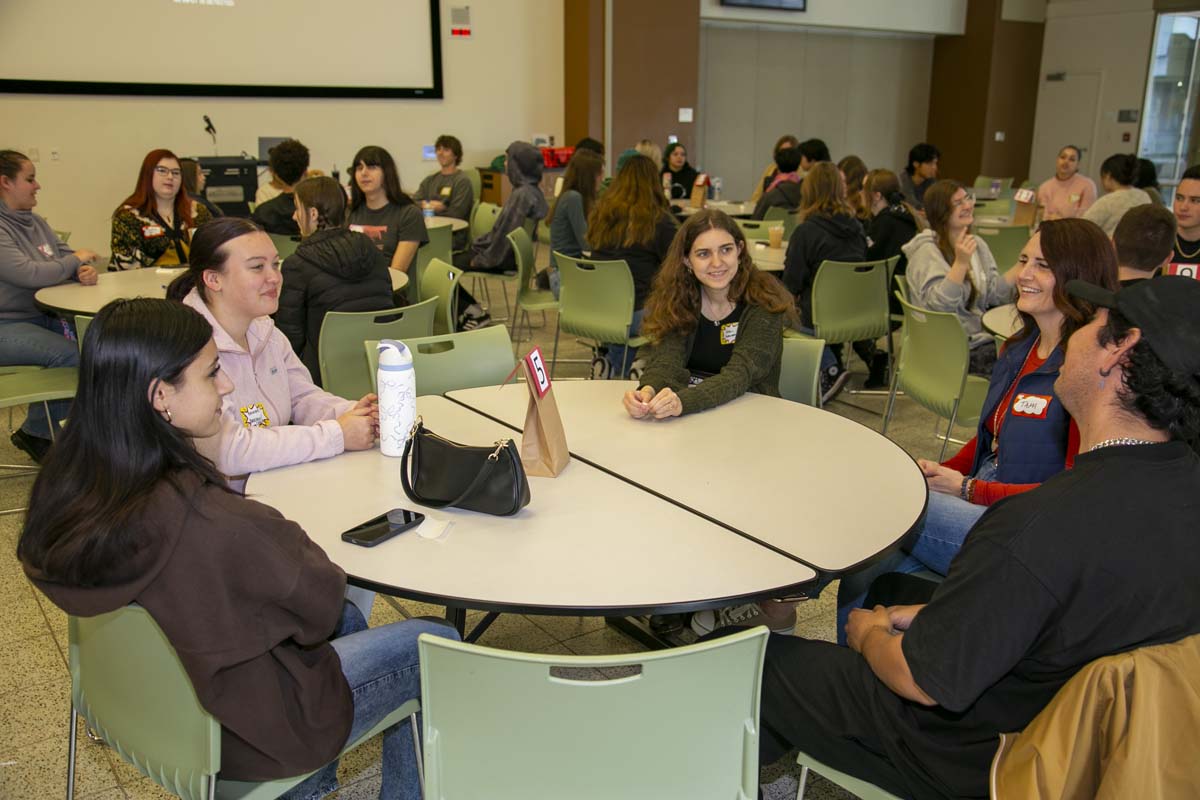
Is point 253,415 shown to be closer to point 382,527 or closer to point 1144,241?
point 382,527

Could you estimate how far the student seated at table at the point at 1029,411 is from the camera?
221 centimetres

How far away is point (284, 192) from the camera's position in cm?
562

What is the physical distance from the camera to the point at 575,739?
1244 millimetres

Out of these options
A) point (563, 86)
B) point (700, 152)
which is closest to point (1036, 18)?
point (700, 152)

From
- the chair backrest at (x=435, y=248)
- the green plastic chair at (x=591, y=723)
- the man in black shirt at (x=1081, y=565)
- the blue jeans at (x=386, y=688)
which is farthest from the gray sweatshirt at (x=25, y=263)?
the man in black shirt at (x=1081, y=565)

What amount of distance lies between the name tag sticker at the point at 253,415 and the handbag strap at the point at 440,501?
25.7 inches

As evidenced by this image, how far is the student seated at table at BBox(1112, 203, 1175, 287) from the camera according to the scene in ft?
11.6

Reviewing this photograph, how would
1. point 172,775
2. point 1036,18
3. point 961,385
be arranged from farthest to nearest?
point 1036,18
point 961,385
point 172,775

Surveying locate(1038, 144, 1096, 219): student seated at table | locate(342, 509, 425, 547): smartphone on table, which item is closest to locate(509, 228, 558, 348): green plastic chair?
locate(342, 509, 425, 547): smartphone on table

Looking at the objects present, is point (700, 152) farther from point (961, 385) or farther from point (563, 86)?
point (961, 385)

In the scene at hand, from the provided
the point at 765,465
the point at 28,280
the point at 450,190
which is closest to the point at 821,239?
the point at 765,465

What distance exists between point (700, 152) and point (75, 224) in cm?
741

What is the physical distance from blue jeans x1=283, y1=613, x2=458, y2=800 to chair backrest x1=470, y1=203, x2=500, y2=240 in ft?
16.9

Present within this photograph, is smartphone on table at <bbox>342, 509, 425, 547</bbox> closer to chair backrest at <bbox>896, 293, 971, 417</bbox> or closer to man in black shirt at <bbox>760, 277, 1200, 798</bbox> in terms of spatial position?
man in black shirt at <bbox>760, 277, 1200, 798</bbox>
